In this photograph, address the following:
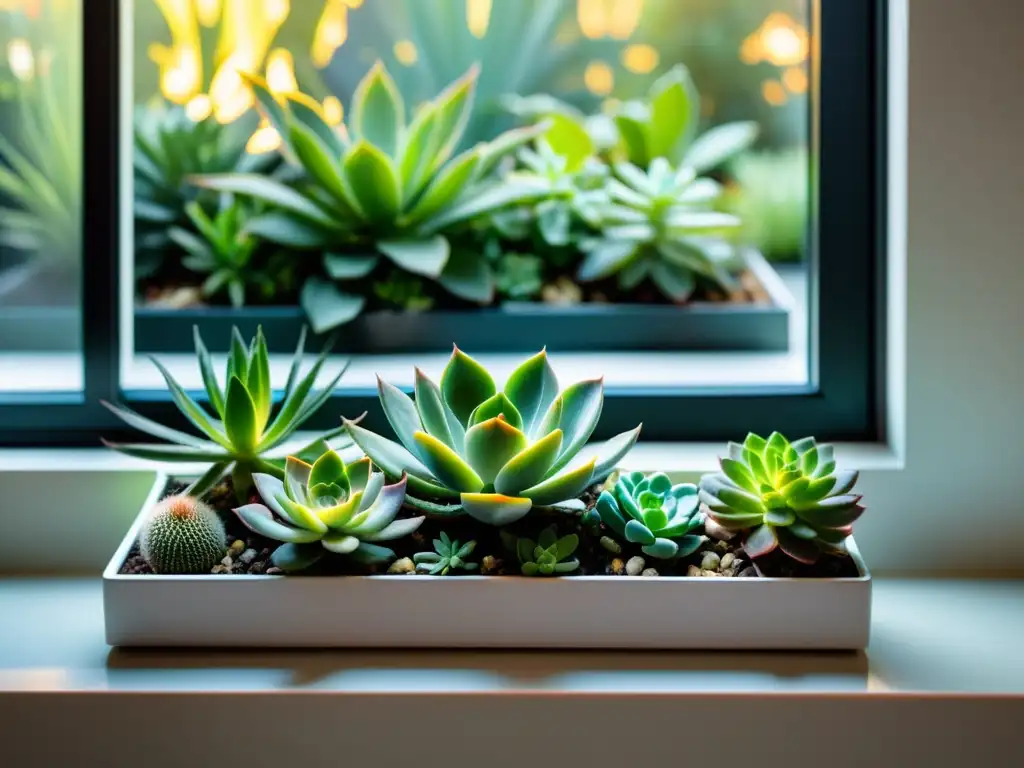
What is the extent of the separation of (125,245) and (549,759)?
2.58ft

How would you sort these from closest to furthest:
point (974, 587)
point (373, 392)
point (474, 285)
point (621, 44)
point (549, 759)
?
point (549, 759)
point (974, 587)
point (373, 392)
point (474, 285)
point (621, 44)

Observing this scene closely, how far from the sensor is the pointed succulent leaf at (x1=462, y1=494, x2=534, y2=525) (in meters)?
1.05

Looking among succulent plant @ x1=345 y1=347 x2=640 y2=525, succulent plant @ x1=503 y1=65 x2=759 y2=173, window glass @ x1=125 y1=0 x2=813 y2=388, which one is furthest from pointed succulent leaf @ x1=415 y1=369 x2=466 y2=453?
succulent plant @ x1=503 y1=65 x2=759 y2=173

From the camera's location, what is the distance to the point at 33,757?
39.1 inches

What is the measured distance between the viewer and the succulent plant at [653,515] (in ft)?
3.56

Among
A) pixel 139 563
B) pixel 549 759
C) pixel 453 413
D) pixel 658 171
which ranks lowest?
pixel 549 759

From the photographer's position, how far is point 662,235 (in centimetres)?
167

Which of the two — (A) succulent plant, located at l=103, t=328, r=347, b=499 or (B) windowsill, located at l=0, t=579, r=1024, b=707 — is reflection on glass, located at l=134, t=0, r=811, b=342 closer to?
(A) succulent plant, located at l=103, t=328, r=347, b=499

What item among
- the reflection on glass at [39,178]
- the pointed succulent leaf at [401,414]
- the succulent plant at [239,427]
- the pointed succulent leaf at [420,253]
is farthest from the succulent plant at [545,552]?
the reflection on glass at [39,178]

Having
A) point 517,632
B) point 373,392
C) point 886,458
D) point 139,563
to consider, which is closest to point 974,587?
point 886,458

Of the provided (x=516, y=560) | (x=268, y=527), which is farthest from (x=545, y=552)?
(x=268, y=527)

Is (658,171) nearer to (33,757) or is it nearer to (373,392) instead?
A: (373,392)

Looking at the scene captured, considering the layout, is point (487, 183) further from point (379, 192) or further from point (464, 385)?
point (464, 385)

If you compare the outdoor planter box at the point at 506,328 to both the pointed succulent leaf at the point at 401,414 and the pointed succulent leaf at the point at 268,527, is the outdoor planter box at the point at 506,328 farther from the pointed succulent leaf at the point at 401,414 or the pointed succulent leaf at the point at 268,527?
the pointed succulent leaf at the point at 268,527
